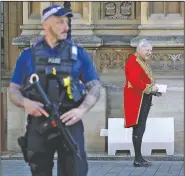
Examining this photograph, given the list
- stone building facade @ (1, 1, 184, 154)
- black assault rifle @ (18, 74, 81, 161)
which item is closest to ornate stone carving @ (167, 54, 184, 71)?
Answer: stone building facade @ (1, 1, 184, 154)

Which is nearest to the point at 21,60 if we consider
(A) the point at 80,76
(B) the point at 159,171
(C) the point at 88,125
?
(A) the point at 80,76

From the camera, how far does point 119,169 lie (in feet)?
28.9

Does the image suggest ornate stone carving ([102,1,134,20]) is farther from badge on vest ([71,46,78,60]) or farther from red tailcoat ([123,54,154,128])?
badge on vest ([71,46,78,60])

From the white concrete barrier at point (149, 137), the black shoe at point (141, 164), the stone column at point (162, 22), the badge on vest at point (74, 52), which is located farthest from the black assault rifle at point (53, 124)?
the stone column at point (162, 22)

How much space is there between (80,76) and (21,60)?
1.54ft

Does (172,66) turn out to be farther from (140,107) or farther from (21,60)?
(21,60)

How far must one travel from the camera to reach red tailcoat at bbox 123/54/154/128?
8.77 meters

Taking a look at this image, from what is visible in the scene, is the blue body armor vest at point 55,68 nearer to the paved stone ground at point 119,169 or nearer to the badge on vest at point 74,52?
the badge on vest at point 74,52

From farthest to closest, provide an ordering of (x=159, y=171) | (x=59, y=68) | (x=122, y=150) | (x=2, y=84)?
(x=2, y=84) → (x=122, y=150) → (x=159, y=171) → (x=59, y=68)

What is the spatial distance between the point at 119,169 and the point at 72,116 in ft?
14.2

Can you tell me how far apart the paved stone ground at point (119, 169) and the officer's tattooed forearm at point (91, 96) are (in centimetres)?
374

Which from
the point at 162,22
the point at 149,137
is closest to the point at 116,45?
the point at 162,22

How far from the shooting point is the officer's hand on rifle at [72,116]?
4.60m

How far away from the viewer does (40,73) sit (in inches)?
187
